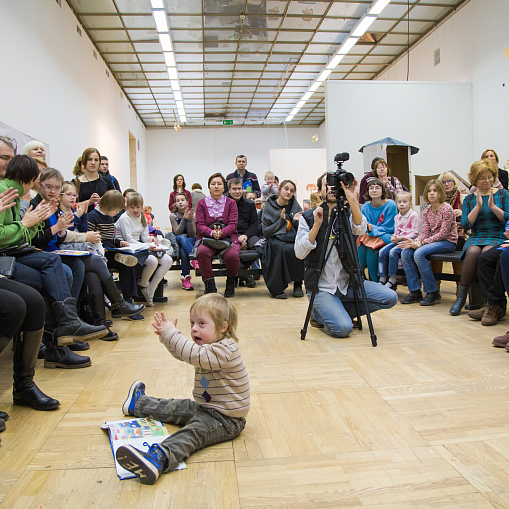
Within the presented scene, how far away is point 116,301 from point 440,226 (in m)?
3.18

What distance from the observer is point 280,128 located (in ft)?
57.3

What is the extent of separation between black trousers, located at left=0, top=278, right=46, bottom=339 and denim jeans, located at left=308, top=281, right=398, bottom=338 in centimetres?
185

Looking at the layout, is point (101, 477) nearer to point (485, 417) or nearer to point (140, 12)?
point (485, 417)

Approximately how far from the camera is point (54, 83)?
6691mm

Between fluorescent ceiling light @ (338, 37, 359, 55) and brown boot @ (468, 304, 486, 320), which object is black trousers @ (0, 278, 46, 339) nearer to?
brown boot @ (468, 304, 486, 320)

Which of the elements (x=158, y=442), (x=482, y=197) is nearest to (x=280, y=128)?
(x=482, y=197)

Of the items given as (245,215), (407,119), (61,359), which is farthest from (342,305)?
(407,119)

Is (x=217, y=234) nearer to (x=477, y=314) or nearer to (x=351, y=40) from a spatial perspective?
(x=477, y=314)

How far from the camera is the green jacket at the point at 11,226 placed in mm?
2258

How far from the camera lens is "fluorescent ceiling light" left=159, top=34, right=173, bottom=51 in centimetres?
909

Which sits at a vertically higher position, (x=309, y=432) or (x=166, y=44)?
(x=166, y=44)

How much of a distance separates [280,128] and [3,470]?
16977 mm

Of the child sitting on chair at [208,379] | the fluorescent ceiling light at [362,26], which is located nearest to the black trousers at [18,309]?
the child sitting on chair at [208,379]

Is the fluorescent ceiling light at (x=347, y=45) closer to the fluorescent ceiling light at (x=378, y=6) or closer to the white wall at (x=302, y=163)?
the fluorescent ceiling light at (x=378, y=6)
